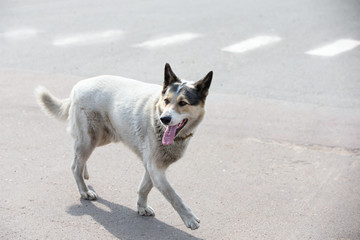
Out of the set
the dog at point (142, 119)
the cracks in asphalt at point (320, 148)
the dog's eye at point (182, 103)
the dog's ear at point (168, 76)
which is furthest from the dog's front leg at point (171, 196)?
the cracks in asphalt at point (320, 148)

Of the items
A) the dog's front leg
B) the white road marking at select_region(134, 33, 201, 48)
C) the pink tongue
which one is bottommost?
the white road marking at select_region(134, 33, 201, 48)

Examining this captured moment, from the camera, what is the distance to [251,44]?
44.8 ft

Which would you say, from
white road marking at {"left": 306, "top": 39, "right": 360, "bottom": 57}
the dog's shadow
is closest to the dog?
the dog's shadow

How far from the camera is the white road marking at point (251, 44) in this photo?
13172 mm

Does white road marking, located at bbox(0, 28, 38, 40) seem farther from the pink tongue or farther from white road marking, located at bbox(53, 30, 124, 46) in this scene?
the pink tongue

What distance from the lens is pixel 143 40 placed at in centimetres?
1383

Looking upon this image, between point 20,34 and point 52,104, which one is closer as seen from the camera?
point 52,104

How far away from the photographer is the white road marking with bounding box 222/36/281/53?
13172 millimetres

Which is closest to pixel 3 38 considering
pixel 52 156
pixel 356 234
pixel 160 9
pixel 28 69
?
pixel 28 69

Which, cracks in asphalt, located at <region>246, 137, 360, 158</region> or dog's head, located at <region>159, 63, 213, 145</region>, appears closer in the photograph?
dog's head, located at <region>159, 63, 213, 145</region>

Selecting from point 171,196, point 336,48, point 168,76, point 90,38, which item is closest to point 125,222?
point 171,196

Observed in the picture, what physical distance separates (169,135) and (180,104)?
1.08ft

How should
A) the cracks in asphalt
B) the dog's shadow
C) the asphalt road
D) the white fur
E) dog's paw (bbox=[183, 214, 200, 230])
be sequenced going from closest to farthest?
dog's paw (bbox=[183, 214, 200, 230])
the dog's shadow
the white fur
the asphalt road
the cracks in asphalt

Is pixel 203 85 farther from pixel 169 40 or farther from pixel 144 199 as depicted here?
pixel 169 40
